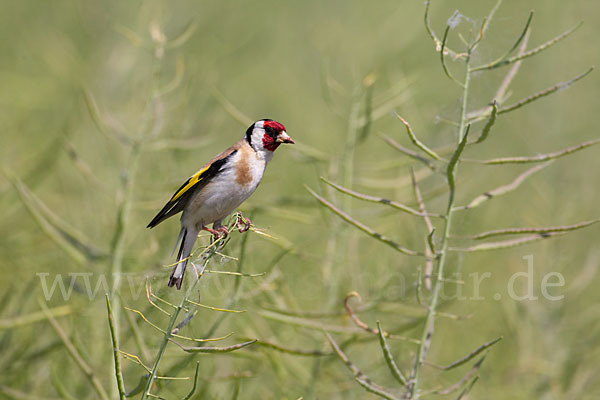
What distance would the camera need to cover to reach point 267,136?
4141 mm

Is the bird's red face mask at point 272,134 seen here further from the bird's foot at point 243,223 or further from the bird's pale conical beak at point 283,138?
the bird's foot at point 243,223

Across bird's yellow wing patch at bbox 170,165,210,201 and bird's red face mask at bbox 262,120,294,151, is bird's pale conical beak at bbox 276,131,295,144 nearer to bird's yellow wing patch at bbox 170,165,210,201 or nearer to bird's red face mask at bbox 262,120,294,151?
bird's red face mask at bbox 262,120,294,151

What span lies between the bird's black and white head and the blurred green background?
0.96 ft

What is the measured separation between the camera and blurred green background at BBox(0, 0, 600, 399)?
4.21 metres

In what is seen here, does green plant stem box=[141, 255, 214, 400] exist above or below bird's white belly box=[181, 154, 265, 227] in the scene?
below

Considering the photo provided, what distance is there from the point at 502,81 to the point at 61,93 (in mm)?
5968

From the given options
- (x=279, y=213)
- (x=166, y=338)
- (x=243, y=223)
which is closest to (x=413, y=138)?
(x=243, y=223)

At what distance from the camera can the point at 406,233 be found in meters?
5.10

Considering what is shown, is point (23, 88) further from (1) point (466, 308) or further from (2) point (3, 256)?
(1) point (466, 308)

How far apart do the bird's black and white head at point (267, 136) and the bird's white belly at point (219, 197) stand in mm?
173

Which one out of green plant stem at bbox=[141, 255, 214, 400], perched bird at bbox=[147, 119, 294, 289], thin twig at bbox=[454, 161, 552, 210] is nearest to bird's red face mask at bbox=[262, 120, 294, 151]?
perched bird at bbox=[147, 119, 294, 289]

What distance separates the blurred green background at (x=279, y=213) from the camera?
421cm

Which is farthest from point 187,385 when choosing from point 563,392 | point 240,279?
point 563,392

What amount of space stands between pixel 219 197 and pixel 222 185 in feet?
0.22
